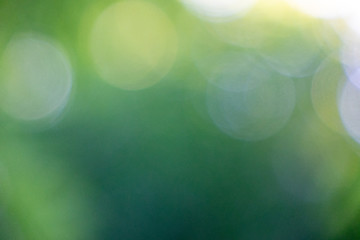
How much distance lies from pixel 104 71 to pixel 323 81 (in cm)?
42

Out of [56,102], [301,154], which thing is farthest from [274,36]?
[56,102]

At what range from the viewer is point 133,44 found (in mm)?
827

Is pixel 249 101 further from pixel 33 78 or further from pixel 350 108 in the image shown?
pixel 33 78

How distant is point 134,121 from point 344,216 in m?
0.42

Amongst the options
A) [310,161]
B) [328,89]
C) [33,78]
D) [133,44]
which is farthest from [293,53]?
[33,78]

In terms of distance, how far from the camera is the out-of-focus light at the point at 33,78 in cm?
79

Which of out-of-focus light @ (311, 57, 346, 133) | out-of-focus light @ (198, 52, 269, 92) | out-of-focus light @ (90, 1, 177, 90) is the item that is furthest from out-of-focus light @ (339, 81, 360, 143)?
out-of-focus light @ (90, 1, 177, 90)

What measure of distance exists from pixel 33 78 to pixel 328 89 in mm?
574

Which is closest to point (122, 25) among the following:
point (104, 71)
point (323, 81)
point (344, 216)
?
point (104, 71)

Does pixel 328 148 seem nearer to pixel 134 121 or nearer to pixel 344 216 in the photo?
pixel 344 216

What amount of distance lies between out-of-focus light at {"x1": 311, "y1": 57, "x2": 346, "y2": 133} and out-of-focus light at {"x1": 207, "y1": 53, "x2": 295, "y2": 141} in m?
0.05

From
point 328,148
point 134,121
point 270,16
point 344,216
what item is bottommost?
point 344,216

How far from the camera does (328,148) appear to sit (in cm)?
81

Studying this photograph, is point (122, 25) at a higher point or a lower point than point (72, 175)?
higher
